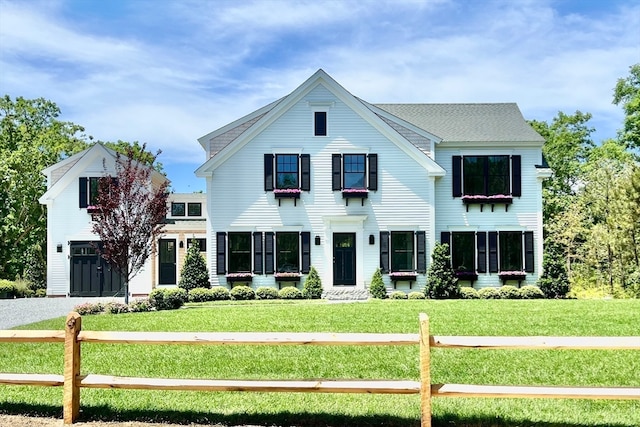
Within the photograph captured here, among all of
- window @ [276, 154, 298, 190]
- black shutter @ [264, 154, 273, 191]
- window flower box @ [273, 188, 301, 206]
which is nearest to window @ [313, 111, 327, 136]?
window @ [276, 154, 298, 190]

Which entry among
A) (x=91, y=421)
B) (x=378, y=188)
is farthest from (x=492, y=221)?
(x=91, y=421)

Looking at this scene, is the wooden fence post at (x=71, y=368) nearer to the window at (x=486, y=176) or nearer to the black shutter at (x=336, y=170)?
the black shutter at (x=336, y=170)

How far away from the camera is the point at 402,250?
23.9m

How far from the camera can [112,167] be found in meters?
26.2

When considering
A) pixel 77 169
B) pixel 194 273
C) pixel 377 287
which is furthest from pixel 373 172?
pixel 77 169

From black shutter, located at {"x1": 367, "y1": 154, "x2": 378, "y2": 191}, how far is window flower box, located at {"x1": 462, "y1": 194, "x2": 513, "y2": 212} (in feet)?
11.8

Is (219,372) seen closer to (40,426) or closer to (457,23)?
(40,426)

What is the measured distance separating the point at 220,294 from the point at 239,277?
1313 mm

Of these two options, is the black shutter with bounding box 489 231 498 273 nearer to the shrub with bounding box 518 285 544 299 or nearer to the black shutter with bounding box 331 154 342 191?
the shrub with bounding box 518 285 544 299

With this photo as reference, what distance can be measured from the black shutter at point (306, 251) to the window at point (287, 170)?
1.99 m

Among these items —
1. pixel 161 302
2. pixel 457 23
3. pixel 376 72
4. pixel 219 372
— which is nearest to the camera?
pixel 219 372

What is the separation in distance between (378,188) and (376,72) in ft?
17.8

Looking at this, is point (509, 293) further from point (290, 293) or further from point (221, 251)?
point (221, 251)

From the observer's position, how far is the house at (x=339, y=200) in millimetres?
23719
